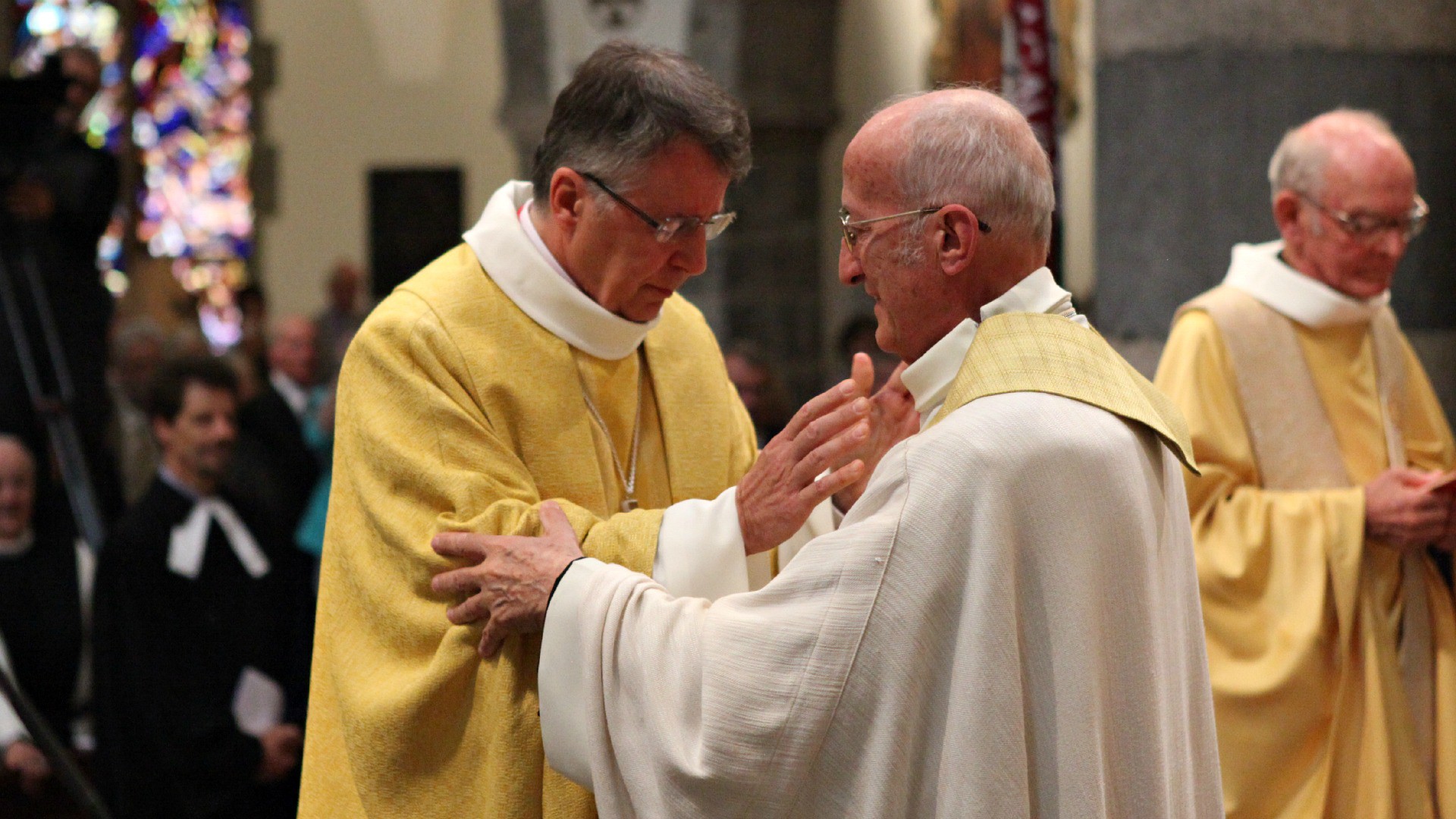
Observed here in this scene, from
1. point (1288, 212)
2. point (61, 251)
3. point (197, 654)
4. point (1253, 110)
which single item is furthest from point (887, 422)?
point (61, 251)

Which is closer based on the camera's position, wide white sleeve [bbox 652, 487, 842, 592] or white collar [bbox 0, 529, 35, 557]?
wide white sleeve [bbox 652, 487, 842, 592]

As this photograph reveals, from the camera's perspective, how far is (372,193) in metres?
12.3

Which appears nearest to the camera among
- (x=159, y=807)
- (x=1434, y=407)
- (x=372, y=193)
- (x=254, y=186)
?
(x=1434, y=407)

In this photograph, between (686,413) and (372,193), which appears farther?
(372,193)

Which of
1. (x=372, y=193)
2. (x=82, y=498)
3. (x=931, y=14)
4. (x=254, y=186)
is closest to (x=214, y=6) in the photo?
(x=254, y=186)

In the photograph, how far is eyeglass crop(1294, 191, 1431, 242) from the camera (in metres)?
3.72

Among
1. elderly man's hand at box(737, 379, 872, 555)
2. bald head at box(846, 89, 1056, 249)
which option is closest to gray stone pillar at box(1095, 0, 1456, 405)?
elderly man's hand at box(737, 379, 872, 555)

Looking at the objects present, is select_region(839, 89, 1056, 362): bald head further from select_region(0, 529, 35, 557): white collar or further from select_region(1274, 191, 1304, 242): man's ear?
select_region(0, 529, 35, 557): white collar

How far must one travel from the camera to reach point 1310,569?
361cm

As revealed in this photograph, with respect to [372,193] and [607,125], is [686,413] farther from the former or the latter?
[372,193]

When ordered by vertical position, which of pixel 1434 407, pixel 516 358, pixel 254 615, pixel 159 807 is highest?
pixel 516 358

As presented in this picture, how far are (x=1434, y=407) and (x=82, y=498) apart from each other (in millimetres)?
4383

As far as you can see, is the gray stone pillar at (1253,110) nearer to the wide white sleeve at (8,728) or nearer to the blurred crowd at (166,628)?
the blurred crowd at (166,628)

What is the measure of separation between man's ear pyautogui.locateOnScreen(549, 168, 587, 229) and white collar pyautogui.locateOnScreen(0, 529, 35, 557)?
3220 mm
